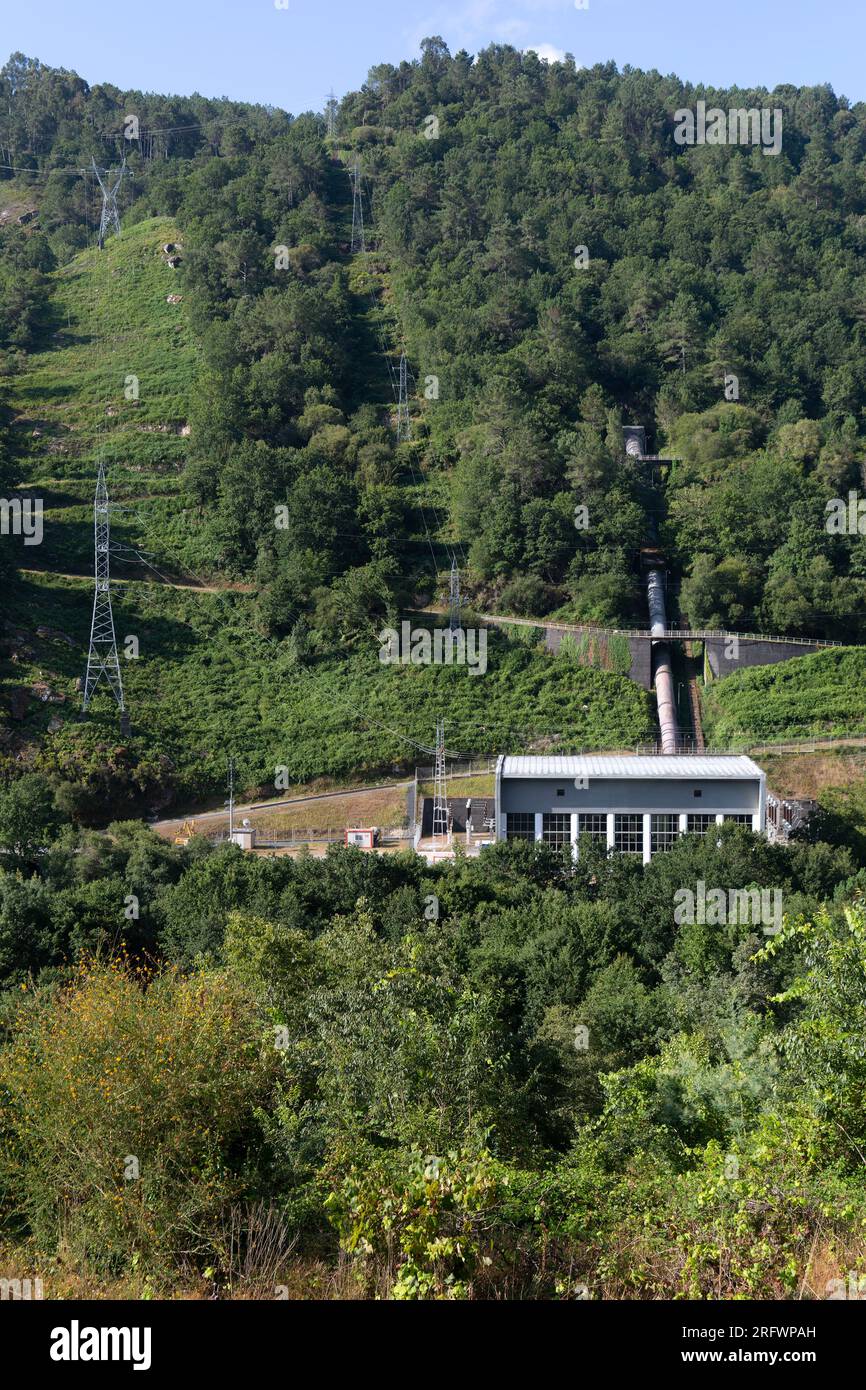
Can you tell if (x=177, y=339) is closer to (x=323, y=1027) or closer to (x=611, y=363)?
(x=611, y=363)

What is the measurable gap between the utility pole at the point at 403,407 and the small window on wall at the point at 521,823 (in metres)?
32.8

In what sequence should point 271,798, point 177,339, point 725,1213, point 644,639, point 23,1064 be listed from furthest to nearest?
point 177,339
point 644,639
point 271,798
point 23,1064
point 725,1213

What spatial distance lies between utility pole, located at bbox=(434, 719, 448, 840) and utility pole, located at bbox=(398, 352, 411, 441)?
26277 mm

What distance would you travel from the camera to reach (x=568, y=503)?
2131 inches

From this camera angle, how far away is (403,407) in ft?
218

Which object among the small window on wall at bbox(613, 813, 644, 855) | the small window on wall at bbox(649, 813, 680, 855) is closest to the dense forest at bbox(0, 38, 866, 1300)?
the small window on wall at bbox(649, 813, 680, 855)

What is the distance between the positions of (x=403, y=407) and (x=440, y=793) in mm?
33347

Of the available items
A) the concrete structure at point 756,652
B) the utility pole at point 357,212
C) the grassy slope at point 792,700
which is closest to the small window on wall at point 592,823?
the grassy slope at point 792,700

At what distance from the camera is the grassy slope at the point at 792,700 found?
43.9m

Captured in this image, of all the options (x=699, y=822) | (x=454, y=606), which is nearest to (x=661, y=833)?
(x=699, y=822)

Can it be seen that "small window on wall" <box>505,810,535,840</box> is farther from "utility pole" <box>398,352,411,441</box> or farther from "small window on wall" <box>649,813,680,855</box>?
"utility pole" <box>398,352,411,441</box>

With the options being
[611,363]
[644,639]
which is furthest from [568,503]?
[611,363]

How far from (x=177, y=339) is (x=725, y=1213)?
243 feet

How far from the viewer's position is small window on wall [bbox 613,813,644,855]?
36406 millimetres
